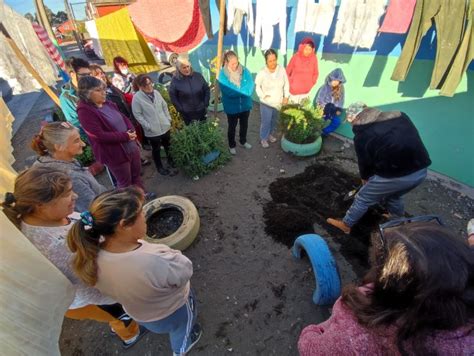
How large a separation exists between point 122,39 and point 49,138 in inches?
343

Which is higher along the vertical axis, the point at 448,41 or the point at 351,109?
the point at 448,41

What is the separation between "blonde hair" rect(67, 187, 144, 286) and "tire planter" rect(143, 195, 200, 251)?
1.55 meters

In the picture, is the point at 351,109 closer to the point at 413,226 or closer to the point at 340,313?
the point at 413,226

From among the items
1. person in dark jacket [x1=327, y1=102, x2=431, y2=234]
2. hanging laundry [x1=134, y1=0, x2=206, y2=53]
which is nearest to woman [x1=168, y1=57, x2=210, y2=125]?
hanging laundry [x1=134, y1=0, x2=206, y2=53]

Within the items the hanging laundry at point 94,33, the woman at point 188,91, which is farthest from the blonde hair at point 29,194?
the hanging laundry at point 94,33

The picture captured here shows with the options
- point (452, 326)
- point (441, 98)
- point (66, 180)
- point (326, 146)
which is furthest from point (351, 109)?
point (66, 180)

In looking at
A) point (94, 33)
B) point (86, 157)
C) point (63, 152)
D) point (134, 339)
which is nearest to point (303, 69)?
point (63, 152)

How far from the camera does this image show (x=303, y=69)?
4.99 metres

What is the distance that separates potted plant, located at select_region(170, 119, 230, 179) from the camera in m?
4.45

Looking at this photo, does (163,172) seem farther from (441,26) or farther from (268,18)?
(441,26)

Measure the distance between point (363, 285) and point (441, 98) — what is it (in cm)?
408

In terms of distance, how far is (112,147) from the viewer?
3.26 meters

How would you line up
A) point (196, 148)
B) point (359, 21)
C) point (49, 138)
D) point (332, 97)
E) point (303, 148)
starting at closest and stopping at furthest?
point (49, 138) → point (359, 21) → point (196, 148) → point (303, 148) → point (332, 97)

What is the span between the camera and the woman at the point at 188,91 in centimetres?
426
